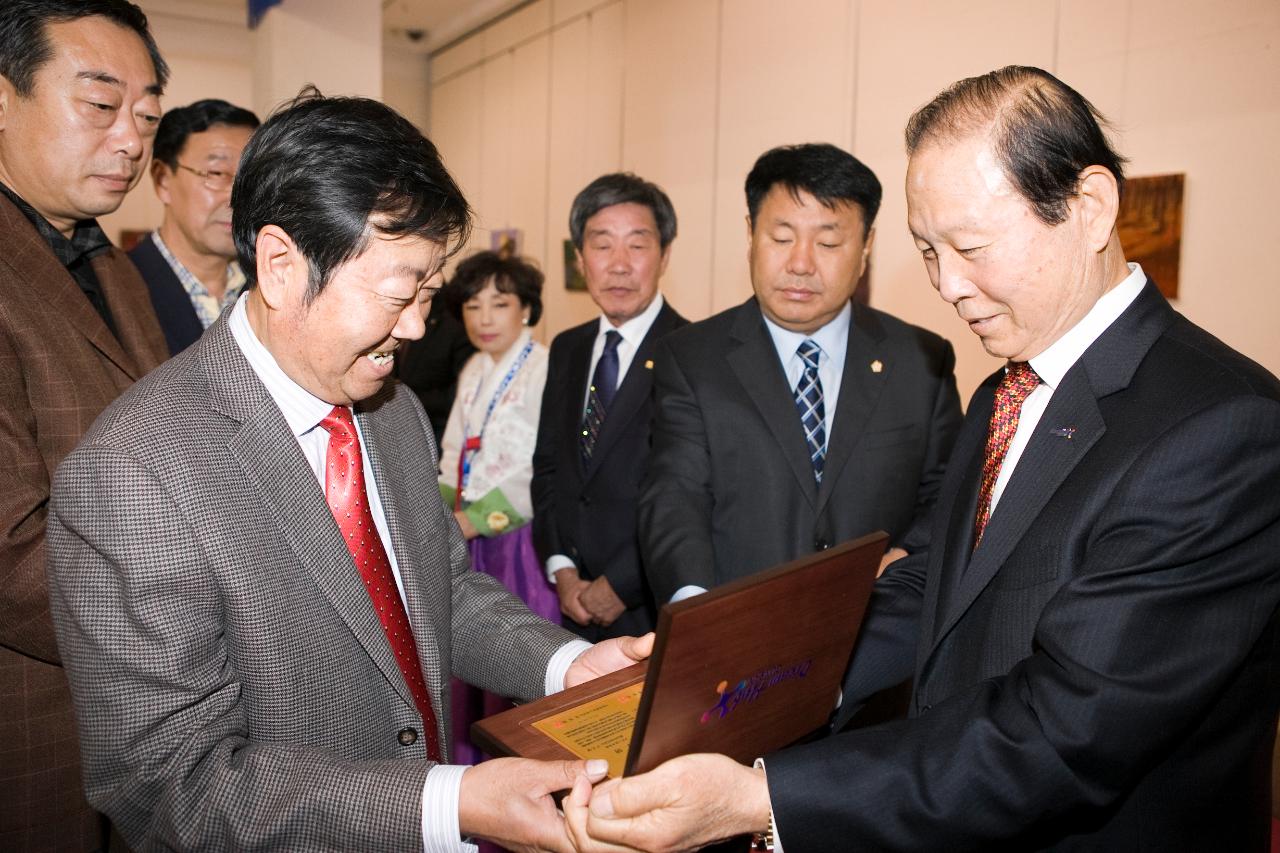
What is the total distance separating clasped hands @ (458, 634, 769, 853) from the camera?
1.17 m

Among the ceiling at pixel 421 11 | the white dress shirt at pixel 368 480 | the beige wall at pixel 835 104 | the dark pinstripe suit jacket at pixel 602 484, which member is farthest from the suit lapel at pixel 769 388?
the ceiling at pixel 421 11

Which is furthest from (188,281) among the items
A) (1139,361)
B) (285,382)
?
(1139,361)

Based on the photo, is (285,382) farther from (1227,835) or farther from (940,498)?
(1227,835)

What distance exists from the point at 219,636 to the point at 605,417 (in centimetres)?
195

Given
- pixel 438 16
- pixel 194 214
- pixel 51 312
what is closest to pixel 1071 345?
pixel 51 312

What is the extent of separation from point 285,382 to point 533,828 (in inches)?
29.7

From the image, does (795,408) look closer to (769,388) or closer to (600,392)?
(769,388)

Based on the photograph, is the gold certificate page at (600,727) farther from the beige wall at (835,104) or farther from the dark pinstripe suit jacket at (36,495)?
the beige wall at (835,104)

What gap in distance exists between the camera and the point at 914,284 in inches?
181

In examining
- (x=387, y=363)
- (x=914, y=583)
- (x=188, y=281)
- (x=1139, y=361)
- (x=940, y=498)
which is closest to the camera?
(x=1139, y=361)

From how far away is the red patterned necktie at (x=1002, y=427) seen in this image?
4.91 feet

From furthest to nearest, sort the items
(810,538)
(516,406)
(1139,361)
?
1. (516,406)
2. (810,538)
3. (1139,361)

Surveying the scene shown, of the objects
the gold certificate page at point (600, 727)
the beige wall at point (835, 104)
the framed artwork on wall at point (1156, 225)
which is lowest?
the gold certificate page at point (600, 727)

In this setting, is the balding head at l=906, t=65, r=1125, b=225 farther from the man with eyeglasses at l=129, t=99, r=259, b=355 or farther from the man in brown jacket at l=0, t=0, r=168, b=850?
the man with eyeglasses at l=129, t=99, r=259, b=355
